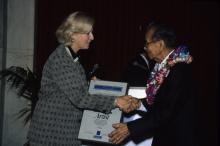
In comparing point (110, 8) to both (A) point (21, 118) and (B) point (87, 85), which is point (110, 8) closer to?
(A) point (21, 118)

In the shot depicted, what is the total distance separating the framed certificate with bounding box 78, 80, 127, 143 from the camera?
3787mm

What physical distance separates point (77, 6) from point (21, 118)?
191 cm

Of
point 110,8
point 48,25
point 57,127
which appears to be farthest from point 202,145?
point 57,127

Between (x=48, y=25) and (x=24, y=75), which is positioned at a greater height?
(x=48, y=25)

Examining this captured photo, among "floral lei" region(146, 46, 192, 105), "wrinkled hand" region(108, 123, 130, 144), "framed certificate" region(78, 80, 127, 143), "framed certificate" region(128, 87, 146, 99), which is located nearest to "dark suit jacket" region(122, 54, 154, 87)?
"framed certificate" region(128, 87, 146, 99)

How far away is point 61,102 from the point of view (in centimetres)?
364

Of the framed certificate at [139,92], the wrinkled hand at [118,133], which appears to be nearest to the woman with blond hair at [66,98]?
the wrinkled hand at [118,133]

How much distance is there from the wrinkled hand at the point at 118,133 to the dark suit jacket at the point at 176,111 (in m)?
0.16

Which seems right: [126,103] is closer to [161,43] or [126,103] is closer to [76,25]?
[161,43]

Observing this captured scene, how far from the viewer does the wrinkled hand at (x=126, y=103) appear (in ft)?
12.2

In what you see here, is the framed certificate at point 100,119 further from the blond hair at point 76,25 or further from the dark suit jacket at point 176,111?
the blond hair at point 76,25

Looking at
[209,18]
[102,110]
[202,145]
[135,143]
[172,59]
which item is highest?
[209,18]

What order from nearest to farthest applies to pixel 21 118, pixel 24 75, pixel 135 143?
1. pixel 135 143
2. pixel 24 75
3. pixel 21 118

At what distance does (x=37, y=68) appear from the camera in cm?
677
